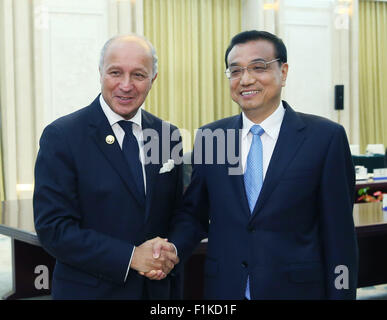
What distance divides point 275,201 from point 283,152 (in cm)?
18

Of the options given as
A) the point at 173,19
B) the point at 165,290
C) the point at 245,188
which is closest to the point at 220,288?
the point at 165,290

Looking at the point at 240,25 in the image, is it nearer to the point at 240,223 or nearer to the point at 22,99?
the point at 22,99

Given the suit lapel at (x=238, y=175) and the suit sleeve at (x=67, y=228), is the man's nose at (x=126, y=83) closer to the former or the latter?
the suit sleeve at (x=67, y=228)

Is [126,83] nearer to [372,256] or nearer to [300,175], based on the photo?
Result: [300,175]

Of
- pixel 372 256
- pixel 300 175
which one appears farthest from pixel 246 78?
pixel 372 256

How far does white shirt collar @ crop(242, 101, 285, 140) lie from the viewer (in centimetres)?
181

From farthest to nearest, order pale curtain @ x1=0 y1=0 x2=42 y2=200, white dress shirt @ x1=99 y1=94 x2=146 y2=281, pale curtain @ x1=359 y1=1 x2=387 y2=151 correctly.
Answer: pale curtain @ x1=359 y1=1 x2=387 y2=151 → pale curtain @ x1=0 y1=0 x2=42 y2=200 → white dress shirt @ x1=99 y1=94 x2=146 y2=281

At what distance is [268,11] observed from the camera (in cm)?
799

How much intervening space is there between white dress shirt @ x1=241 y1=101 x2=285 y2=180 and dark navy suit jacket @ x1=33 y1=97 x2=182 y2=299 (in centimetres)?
36

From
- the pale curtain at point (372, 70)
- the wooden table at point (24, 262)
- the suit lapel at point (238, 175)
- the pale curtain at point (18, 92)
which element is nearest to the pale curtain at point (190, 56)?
the pale curtain at point (18, 92)

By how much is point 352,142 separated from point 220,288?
7.53 m

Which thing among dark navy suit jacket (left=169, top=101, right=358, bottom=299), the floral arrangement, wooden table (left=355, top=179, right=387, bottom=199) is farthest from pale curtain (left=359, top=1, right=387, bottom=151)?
dark navy suit jacket (left=169, top=101, right=358, bottom=299)

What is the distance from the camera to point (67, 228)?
5.43 ft

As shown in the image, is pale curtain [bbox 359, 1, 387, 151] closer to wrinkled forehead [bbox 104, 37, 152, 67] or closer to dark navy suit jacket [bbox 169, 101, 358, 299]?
dark navy suit jacket [bbox 169, 101, 358, 299]
